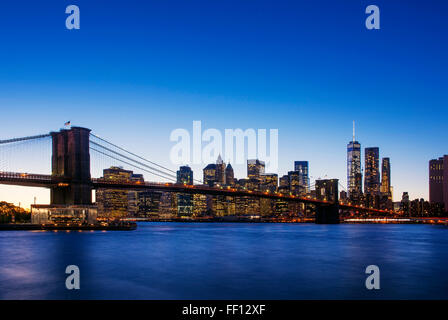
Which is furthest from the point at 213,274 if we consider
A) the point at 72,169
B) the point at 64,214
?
the point at 64,214

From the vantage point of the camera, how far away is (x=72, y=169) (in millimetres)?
66312

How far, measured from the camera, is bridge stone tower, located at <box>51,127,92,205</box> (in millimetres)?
65938

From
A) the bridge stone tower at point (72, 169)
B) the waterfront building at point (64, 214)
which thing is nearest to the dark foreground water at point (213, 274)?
the bridge stone tower at point (72, 169)

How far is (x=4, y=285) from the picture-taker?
2234 centimetres

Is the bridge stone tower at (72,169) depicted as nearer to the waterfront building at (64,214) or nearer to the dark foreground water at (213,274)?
the waterfront building at (64,214)

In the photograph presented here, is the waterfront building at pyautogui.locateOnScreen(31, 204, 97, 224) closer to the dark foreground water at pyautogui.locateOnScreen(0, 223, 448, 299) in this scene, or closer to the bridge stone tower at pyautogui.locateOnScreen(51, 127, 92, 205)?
the bridge stone tower at pyautogui.locateOnScreen(51, 127, 92, 205)

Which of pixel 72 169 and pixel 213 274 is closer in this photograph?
pixel 213 274

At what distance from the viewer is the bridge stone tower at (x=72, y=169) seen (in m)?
65.9

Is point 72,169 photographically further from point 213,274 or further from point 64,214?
A: point 213,274

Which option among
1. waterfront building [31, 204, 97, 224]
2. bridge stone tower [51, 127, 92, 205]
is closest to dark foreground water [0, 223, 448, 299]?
bridge stone tower [51, 127, 92, 205]
